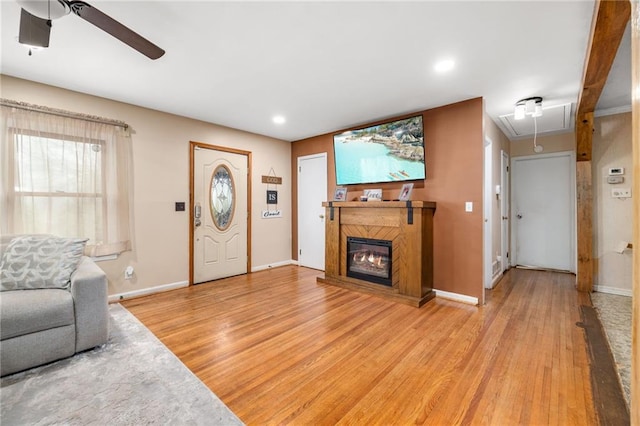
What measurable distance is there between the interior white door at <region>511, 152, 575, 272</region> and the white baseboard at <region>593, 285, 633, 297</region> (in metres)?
1.05

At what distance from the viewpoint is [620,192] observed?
360cm

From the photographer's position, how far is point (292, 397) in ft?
5.52

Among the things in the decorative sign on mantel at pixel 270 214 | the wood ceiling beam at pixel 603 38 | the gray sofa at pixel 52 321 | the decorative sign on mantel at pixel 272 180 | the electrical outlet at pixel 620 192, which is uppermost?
the wood ceiling beam at pixel 603 38

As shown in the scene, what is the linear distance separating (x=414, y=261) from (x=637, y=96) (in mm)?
2679

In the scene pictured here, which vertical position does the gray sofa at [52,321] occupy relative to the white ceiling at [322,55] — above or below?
below

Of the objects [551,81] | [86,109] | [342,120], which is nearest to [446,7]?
[551,81]

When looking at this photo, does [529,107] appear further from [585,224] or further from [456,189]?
[585,224]

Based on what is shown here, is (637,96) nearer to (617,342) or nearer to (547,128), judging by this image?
(617,342)

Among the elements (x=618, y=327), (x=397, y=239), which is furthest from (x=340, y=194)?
(x=618, y=327)

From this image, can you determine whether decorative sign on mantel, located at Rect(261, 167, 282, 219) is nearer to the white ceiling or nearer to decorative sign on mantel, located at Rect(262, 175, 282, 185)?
decorative sign on mantel, located at Rect(262, 175, 282, 185)

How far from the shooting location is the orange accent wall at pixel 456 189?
3.26 meters

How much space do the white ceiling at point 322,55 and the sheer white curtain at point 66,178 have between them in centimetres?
43

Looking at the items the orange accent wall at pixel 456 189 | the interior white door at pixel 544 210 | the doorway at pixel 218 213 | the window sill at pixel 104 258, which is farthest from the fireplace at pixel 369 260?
the interior white door at pixel 544 210

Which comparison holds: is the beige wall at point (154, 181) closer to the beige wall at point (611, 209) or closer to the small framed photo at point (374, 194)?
the small framed photo at point (374, 194)
